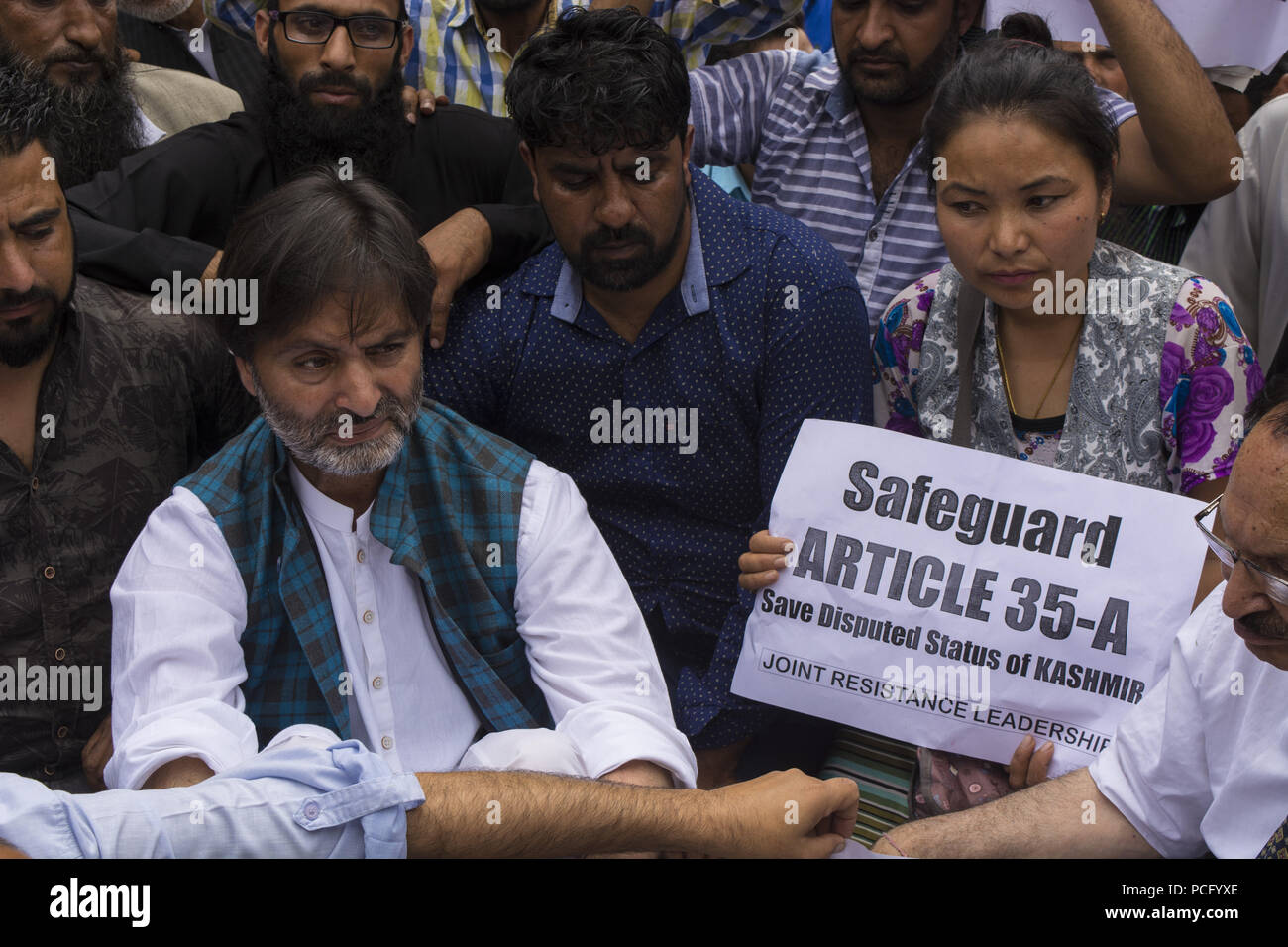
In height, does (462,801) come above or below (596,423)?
below

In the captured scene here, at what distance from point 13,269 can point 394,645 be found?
1.18 meters

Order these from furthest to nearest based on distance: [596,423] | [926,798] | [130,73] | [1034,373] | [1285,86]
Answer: [130,73] → [1285,86] → [596,423] → [1034,373] → [926,798]

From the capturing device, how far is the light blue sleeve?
227cm

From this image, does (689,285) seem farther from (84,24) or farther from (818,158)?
(84,24)

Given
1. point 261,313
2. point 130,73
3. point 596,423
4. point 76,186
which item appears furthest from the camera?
point 130,73

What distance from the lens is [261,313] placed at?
116 inches

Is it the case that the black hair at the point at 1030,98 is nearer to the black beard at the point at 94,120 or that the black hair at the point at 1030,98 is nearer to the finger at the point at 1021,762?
the finger at the point at 1021,762

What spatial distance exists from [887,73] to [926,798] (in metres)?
2.02

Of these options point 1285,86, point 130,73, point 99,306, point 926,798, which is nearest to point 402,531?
point 99,306

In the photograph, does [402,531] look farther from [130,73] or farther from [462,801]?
[130,73]

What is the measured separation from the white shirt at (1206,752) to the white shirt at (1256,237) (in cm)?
150

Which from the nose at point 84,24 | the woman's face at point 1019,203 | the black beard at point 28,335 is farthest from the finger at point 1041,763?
the nose at point 84,24

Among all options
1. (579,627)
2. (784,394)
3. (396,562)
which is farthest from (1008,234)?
(396,562)

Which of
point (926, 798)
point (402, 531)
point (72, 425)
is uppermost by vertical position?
point (72, 425)
